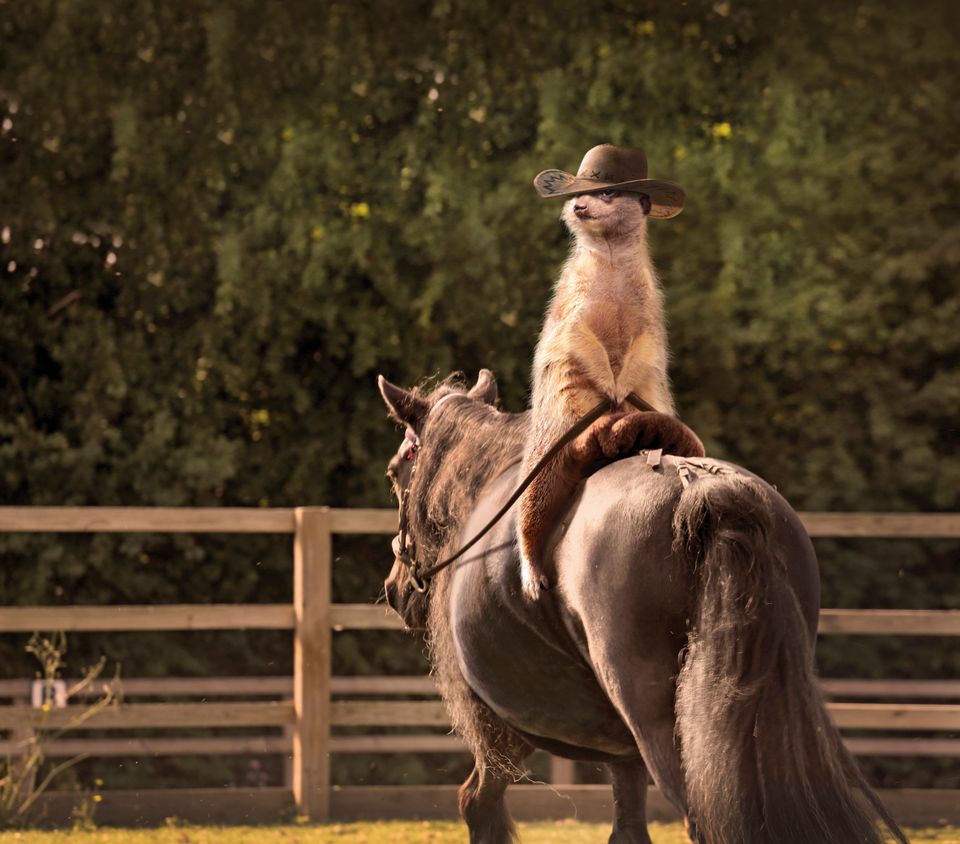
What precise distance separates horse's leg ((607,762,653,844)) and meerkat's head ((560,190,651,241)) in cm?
166

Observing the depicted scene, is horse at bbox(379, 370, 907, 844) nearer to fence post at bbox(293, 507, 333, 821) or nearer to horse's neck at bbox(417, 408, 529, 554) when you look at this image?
horse's neck at bbox(417, 408, 529, 554)

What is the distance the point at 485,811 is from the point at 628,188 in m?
2.13

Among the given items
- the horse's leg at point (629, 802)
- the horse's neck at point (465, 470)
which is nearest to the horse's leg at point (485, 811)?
the horse's leg at point (629, 802)

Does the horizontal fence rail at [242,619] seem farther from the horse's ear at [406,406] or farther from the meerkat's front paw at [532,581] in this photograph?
the meerkat's front paw at [532,581]

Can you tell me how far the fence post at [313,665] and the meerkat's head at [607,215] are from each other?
406 cm

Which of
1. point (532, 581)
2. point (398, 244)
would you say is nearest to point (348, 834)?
point (398, 244)

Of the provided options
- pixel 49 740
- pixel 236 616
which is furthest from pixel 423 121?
pixel 49 740

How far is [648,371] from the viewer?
3695 millimetres

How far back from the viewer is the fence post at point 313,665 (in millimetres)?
7465

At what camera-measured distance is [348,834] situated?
7.04 meters

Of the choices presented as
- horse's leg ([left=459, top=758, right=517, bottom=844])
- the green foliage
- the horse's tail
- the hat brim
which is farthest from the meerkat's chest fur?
the green foliage

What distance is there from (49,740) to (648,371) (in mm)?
4718

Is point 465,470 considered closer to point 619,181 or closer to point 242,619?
point 619,181

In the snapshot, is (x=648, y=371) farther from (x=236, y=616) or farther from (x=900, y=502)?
(x=900, y=502)
